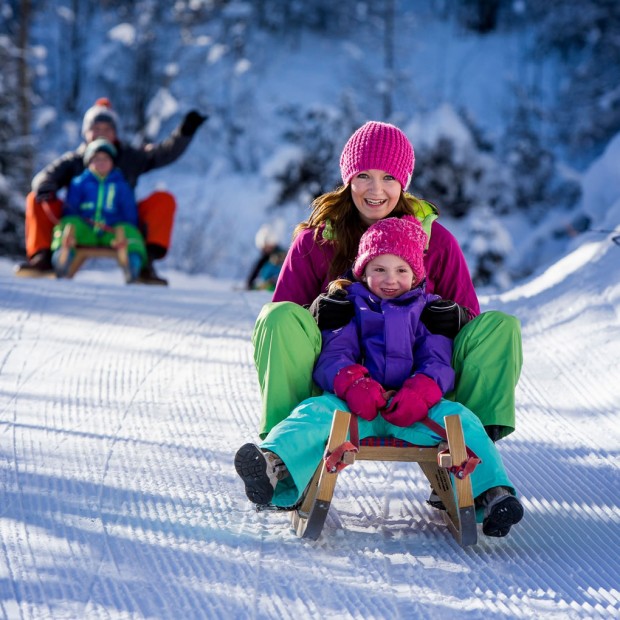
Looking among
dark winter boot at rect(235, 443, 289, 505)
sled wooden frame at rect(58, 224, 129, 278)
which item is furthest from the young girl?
sled wooden frame at rect(58, 224, 129, 278)

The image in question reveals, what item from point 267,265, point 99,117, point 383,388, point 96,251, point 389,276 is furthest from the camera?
point 267,265

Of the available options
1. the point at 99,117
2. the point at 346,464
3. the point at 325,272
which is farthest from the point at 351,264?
the point at 99,117

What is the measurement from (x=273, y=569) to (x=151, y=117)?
18.4 meters

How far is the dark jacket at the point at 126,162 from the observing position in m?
7.10

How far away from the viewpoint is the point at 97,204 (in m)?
7.05

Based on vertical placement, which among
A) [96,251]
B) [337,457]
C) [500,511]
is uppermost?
[337,457]

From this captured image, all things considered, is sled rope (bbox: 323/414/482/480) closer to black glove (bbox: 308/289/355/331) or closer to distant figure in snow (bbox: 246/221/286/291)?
black glove (bbox: 308/289/355/331)

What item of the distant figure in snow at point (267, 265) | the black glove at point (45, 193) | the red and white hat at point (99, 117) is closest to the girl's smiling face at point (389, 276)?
the black glove at point (45, 193)

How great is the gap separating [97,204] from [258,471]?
5.21m

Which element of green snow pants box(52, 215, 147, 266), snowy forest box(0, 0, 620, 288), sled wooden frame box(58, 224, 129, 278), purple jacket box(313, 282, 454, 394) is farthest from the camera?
snowy forest box(0, 0, 620, 288)

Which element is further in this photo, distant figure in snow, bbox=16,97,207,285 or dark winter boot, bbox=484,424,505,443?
distant figure in snow, bbox=16,97,207,285

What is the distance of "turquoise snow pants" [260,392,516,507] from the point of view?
86.0 inches

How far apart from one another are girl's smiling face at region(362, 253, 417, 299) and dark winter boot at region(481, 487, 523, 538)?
1.79 feet

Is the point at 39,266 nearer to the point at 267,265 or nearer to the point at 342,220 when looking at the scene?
the point at 267,265
